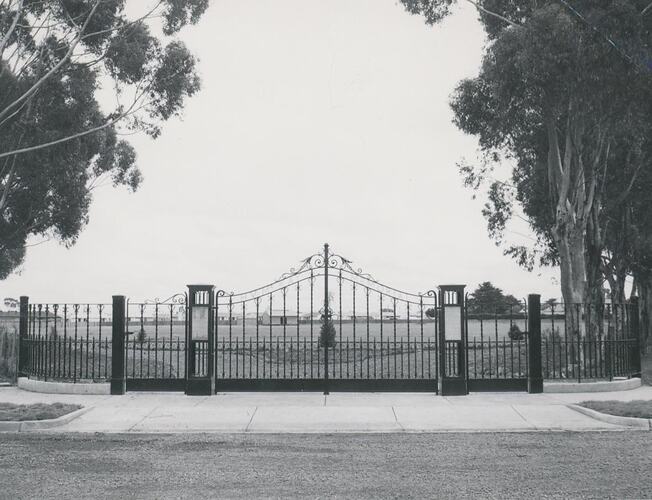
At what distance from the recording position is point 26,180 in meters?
26.1

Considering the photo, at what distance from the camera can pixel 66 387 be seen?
14.6 m

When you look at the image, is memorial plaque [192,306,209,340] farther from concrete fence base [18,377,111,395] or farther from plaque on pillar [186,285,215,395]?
concrete fence base [18,377,111,395]

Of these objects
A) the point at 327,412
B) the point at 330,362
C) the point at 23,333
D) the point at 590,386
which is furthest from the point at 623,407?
the point at 330,362

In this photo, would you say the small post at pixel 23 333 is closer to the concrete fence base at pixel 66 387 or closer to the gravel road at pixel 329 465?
the concrete fence base at pixel 66 387

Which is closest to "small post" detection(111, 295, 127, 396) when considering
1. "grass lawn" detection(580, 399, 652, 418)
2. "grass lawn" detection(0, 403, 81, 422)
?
"grass lawn" detection(0, 403, 81, 422)

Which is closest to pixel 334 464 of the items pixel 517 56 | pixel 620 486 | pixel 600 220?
pixel 620 486

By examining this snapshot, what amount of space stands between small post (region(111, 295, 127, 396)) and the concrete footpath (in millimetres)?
386

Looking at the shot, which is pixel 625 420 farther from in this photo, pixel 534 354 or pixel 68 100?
pixel 68 100

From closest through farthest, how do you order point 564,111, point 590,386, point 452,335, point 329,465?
point 329,465
point 452,335
point 590,386
point 564,111

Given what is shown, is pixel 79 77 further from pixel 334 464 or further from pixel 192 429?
pixel 334 464

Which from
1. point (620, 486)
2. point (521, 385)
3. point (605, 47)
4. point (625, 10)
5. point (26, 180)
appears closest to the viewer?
point (620, 486)

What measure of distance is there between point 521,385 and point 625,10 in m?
7.10

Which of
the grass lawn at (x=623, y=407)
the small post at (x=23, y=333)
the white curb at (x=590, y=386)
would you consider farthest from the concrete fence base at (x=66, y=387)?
the grass lawn at (x=623, y=407)

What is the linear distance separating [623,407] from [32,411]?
929 centimetres
